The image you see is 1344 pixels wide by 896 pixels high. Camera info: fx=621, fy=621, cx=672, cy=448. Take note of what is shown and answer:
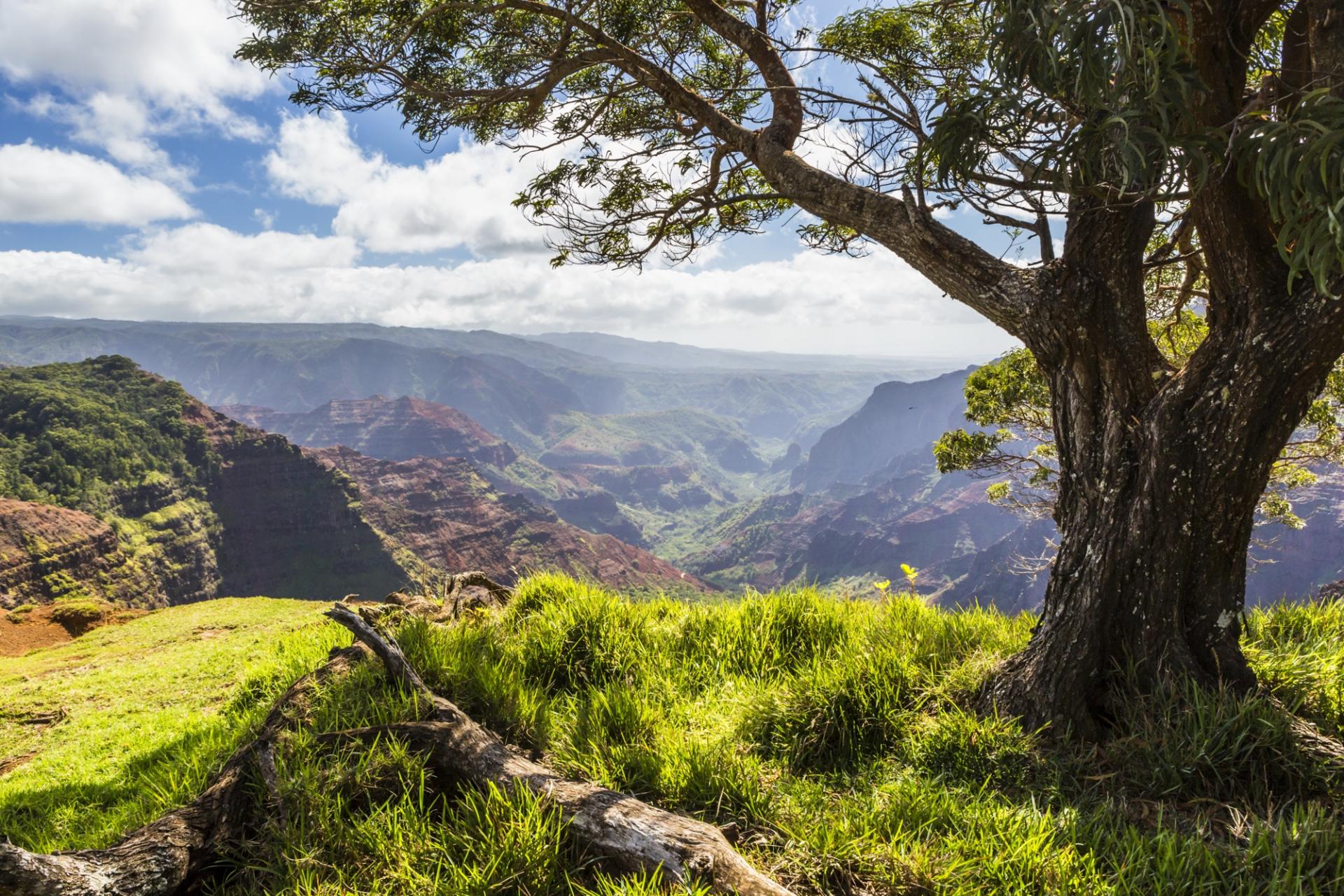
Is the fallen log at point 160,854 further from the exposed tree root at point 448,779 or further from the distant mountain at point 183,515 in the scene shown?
the distant mountain at point 183,515

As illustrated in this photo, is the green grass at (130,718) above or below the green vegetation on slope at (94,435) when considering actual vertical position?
above

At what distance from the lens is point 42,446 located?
9044cm

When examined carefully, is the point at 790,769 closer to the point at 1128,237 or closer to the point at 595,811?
the point at 595,811

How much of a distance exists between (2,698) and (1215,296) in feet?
41.1

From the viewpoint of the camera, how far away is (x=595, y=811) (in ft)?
8.05

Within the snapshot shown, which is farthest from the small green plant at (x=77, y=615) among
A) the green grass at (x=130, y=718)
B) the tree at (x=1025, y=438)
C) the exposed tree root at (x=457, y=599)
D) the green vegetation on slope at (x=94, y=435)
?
the green vegetation on slope at (x=94, y=435)

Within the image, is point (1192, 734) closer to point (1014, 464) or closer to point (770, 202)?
point (770, 202)

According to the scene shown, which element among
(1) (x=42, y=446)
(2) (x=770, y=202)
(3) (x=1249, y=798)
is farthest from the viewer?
(1) (x=42, y=446)

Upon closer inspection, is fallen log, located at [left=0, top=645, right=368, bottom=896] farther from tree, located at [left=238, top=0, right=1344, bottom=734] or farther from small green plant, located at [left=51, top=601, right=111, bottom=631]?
small green plant, located at [left=51, top=601, right=111, bottom=631]

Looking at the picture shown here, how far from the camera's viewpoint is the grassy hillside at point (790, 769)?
2.24m

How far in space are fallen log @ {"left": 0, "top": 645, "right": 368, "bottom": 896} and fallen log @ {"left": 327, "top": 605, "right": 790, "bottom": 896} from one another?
1.41 ft

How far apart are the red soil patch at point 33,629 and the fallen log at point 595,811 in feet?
50.8

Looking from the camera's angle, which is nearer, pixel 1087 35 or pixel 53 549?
pixel 1087 35

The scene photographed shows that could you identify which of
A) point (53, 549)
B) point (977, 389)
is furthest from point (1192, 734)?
point (53, 549)
